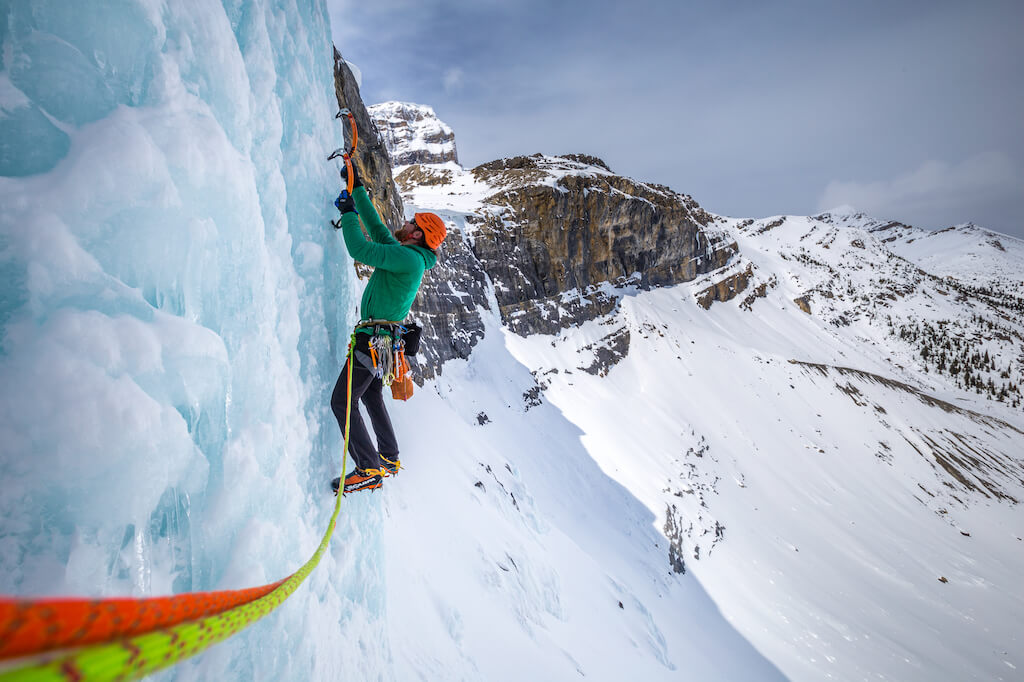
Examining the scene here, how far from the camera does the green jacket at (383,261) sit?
381 centimetres

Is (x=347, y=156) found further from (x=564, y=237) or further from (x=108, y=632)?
(x=564, y=237)

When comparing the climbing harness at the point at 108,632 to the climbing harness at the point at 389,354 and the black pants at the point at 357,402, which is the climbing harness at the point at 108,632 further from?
the climbing harness at the point at 389,354

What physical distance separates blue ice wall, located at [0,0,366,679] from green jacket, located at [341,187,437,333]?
750mm

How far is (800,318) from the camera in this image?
66.8 m

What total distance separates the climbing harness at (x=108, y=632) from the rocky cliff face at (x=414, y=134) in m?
61.4

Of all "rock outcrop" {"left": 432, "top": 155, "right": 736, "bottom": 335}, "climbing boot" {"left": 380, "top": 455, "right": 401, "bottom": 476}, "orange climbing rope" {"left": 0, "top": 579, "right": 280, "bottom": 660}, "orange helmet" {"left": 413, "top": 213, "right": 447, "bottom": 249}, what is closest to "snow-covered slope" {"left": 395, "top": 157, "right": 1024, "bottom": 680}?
"rock outcrop" {"left": 432, "top": 155, "right": 736, "bottom": 335}

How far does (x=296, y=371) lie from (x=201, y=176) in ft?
5.89

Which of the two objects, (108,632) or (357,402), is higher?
(108,632)

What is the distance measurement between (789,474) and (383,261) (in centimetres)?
3502

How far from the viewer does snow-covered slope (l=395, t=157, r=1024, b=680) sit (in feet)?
59.6

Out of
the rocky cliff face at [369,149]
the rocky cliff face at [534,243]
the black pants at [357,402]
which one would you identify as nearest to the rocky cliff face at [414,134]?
the rocky cliff face at [534,243]

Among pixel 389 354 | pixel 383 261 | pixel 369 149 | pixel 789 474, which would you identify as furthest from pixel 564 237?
pixel 383 261

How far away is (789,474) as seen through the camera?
2948 centimetres

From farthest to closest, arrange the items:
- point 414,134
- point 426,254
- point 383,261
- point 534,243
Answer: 1. point 414,134
2. point 534,243
3. point 426,254
4. point 383,261
